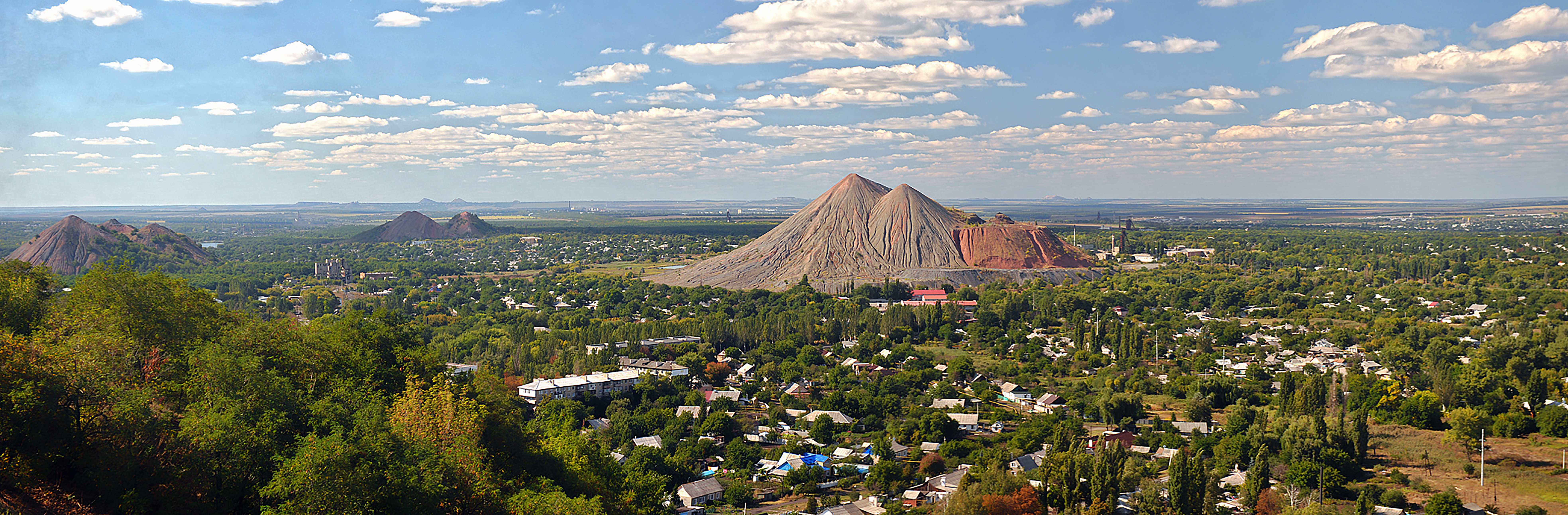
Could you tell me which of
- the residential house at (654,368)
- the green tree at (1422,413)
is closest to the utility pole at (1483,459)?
the green tree at (1422,413)

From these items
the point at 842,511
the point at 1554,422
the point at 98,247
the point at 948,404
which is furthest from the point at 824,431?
the point at 98,247

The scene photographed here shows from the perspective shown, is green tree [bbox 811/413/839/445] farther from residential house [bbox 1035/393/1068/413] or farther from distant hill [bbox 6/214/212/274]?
distant hill [bbox 6/214/212/274]

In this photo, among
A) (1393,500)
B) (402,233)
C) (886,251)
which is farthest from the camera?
(402,233)

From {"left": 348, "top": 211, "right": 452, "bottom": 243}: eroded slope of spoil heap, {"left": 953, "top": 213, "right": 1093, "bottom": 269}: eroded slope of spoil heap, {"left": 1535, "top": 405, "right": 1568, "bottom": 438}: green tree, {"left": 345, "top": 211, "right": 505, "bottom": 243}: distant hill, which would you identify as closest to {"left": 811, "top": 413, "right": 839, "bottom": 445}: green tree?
{"left": 1535, "top": 405, "right": 1568, "bottom": 438}: green tree

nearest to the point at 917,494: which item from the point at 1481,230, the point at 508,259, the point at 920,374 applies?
the point at 920,374

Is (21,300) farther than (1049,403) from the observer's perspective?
No

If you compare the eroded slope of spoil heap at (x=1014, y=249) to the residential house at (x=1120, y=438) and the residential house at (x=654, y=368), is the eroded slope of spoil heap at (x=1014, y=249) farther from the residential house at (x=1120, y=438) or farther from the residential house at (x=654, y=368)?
the residential house at (x=1120, y=438)

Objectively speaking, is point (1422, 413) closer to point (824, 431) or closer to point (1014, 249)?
point (824, 431)
